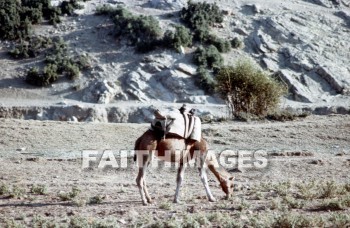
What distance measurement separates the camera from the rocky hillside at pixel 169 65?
86.0ft

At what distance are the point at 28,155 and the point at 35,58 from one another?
57.1 feet

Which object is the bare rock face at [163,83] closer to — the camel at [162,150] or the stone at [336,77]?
the stone at [336,77]

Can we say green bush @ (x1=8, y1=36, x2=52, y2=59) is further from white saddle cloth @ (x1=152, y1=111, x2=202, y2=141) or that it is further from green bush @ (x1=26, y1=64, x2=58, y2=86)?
white saddle cloth @ (x1=152, y1=111, x2=202, y2=141)

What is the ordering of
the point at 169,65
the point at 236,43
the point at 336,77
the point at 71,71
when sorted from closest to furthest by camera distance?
the point at 71,71
the point at 169,65
the point at 336,77
the point at 236,43

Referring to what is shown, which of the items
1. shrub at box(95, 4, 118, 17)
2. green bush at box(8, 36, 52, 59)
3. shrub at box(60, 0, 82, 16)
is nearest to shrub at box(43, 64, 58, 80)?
green bush at box(8, 36, 52, 59)

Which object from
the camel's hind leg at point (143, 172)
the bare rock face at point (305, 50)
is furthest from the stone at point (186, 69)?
the camel's hind leg at point (143, 172)

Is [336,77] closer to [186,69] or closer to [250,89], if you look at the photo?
[186,69]

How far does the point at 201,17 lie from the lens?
33656mm

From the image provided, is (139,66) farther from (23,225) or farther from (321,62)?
(23,225)

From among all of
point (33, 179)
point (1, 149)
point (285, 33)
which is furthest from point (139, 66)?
point (33, 179)

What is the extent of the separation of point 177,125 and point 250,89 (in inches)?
504

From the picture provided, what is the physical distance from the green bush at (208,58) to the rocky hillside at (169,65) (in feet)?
1.44

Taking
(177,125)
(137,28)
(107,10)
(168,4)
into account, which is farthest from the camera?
(168,4)

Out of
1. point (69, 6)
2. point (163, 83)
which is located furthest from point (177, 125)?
point (69, 6)
